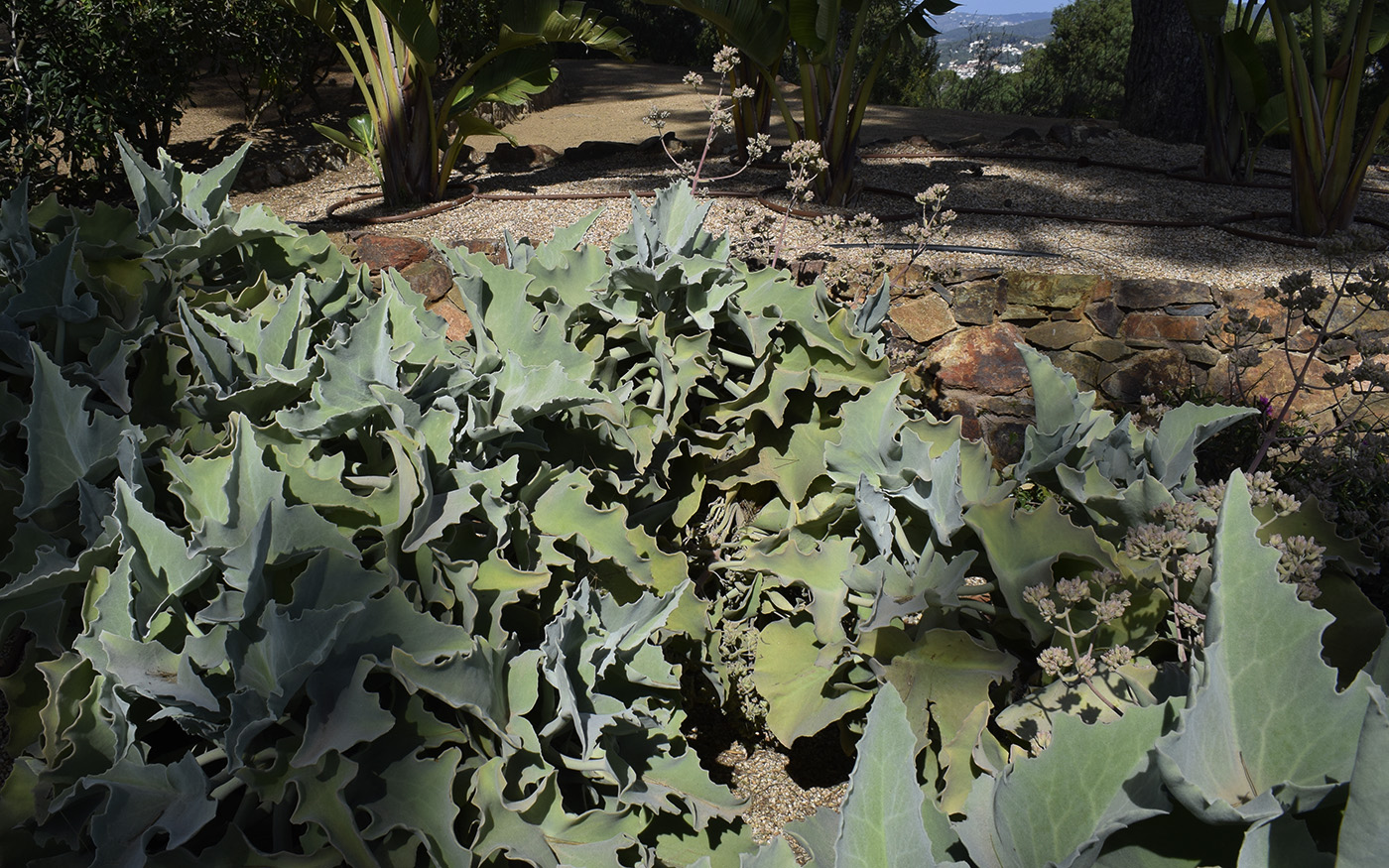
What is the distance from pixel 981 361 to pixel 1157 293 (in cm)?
71

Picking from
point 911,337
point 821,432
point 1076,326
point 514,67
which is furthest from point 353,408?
point 514,67

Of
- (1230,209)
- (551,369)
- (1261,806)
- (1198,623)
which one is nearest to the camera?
(1261,806)

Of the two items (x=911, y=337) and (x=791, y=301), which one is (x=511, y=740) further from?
(x=911, y=337)

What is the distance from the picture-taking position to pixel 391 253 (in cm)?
344

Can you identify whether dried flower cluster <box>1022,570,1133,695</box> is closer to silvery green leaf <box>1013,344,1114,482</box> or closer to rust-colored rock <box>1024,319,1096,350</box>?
silvery green leaf <box>1013,344,1114,482</box>

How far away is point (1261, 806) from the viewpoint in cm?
71

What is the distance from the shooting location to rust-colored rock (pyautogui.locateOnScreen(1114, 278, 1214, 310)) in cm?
349

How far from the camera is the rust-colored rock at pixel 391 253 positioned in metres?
3.41

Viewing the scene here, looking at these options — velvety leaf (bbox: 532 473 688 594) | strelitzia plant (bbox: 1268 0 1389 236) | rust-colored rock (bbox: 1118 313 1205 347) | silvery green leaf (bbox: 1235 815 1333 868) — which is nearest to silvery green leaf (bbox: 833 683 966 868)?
silvery green leaf (bbox: 1235 815 1333 868)

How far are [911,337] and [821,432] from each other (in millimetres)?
1530

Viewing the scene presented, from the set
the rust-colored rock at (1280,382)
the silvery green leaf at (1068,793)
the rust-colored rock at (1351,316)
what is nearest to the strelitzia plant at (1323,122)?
the rust-colored rock at (1351,316)

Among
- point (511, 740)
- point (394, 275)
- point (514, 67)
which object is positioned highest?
point (514, 67)

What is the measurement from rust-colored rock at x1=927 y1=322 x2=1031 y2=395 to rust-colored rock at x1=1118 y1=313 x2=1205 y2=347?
0.41 meters

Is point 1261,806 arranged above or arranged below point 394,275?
below
